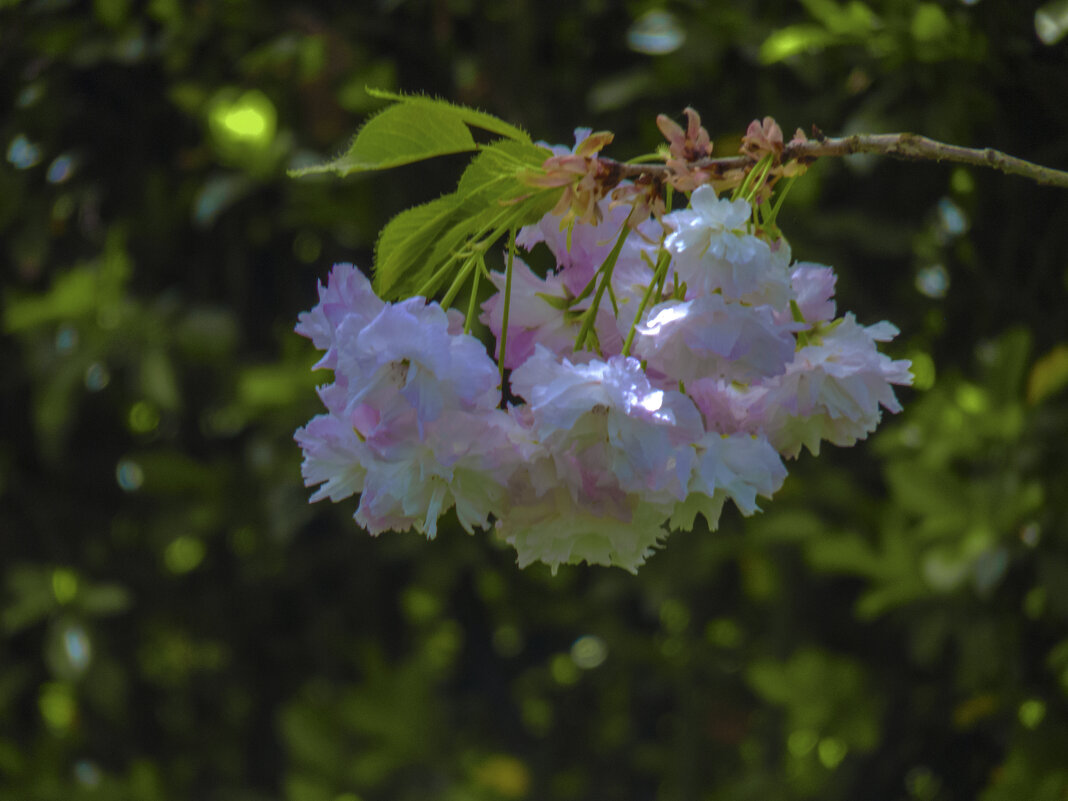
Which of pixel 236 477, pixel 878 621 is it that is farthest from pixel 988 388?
pixel 236 477

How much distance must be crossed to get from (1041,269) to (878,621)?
1.65ft

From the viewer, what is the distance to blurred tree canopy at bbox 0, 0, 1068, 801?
118cm

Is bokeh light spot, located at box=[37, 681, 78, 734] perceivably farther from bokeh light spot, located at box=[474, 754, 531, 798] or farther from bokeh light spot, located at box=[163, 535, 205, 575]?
bokeh light spot, located at box=[474, 754, 531, 798]

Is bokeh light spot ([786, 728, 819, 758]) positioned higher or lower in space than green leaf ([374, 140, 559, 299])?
lower

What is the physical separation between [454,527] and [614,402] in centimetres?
97

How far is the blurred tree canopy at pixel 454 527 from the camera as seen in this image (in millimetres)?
1178

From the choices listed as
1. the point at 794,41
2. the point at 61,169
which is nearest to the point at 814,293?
the point at 794,41

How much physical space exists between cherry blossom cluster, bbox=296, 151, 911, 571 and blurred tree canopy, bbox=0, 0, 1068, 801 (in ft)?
2.51

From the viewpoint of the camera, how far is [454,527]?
1.34m

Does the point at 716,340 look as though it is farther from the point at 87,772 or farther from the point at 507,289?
the point at 87,772

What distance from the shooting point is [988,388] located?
1.15 metres

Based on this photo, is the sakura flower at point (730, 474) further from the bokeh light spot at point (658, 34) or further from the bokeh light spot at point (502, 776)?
the bokeh light spot at point (502, 776)

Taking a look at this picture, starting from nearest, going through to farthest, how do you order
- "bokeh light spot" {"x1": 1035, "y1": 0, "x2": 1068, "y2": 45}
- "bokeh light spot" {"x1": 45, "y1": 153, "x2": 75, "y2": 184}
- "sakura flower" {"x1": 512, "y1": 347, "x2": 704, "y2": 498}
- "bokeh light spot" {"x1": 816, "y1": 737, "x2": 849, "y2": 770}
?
"sakura flower" {"x1": 512, "y1": 347, "x2": 704, "y2": 498} < "bokeh light spot" {"x1": 1035, "y1": 0, "x2": 1068, "y2": 45} < "bokeh light spot" {"x1": 816, "y1": 737, "x2": 849, "y2": 770} < "bokeh light spot" {"x1": 45, "y1": 153, "x2": 75, "y2": 184}

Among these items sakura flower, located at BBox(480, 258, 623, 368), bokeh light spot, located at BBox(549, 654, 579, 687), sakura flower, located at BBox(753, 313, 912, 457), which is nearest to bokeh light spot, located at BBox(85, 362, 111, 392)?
bokeh light spot, located at BBox(549, 654, 579, 687)
